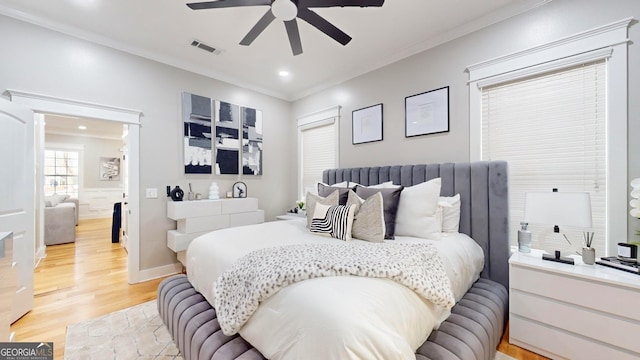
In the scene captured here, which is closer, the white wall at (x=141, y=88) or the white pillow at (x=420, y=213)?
the white pillow at (x=420, y=213)

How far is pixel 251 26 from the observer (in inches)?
108

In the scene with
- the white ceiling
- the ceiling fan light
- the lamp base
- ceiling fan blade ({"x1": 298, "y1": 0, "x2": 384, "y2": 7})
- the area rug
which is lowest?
the area rug

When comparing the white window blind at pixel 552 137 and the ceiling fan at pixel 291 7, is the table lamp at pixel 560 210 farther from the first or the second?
the ceiling fan at pixel 291 7

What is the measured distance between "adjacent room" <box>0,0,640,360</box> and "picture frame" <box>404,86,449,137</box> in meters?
0.02

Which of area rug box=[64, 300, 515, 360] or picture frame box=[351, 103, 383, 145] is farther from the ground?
picture frame box=[351, 103, 383, 145]

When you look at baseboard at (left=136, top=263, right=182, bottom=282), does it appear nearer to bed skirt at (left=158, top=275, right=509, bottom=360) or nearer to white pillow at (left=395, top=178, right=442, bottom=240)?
bed skirt at (left=158, top=275, right=509, bottom=360)

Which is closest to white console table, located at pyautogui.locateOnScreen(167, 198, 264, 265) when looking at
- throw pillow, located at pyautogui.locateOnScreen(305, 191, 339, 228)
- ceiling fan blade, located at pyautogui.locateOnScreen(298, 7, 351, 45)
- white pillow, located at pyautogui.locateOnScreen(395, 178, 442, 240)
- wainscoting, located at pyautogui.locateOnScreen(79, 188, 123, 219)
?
throw pillow, located at pyautogui.locateOnScreen(305, 191, 339, 228)

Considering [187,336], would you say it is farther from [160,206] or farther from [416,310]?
[160,206]

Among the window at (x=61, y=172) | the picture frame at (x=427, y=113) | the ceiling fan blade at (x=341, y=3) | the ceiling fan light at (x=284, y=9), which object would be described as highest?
the ceiling fan light at (x=284, y=9)

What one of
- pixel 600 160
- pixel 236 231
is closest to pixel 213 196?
pixel 236 231

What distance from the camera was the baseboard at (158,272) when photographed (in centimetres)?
318

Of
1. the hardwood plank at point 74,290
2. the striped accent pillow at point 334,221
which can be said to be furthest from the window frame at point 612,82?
the hardwood plank at point 74,290

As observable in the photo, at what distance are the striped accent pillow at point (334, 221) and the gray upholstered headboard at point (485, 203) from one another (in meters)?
1.15

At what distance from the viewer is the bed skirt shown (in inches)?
48.3
